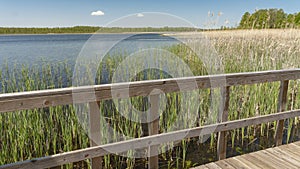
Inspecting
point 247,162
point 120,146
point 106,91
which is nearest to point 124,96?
point 106,91

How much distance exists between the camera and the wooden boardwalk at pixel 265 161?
6.36ft

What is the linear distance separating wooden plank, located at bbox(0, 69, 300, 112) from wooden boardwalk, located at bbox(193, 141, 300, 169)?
689 mm

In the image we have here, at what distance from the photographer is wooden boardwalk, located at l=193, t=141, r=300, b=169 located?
1.94m

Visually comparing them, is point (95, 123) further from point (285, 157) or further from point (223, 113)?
point (285, 157)

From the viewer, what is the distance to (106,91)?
4.76ft

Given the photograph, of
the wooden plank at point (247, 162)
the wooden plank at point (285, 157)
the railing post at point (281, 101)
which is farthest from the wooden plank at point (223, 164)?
the railing post at point (281, 101)

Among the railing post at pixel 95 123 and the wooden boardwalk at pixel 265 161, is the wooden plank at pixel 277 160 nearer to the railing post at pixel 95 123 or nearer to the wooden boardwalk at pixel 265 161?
the wooden boardwalk at pixel 265 161

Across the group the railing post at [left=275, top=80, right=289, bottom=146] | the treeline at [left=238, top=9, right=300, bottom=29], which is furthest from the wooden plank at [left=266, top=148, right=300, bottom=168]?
the treeline at [left=238, top=9, right=300, bottom=29]

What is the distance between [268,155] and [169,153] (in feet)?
3.37

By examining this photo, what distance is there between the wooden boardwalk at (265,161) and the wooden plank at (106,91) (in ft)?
2.26

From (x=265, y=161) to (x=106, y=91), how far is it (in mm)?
1535

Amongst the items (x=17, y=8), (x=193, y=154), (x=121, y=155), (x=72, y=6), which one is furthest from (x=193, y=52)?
(x=17, y=8)

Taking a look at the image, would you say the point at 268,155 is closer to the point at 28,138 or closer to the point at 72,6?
the point at 28,138

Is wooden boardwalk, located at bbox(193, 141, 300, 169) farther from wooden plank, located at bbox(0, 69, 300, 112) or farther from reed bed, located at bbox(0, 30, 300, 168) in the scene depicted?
wooden plank, located at bbox(0, 69, 300, 112)
